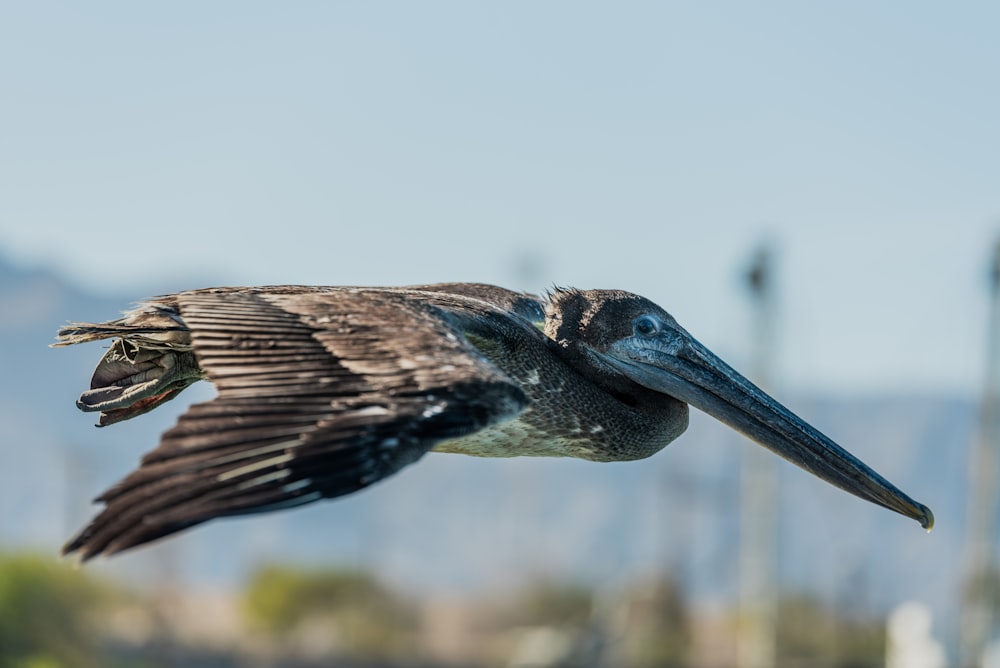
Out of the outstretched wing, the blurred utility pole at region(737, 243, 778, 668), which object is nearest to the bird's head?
the outstretched wing

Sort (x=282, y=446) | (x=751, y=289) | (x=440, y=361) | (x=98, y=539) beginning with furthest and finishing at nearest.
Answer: (x=751, y=289), (x=440, y=361), (x=282, y=446), (x=98, y=539)

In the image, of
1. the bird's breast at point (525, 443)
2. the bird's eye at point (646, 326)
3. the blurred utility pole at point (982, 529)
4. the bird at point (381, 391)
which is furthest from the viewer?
the blurred utility pole at point (982, 529)

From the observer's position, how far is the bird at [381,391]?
221 inches

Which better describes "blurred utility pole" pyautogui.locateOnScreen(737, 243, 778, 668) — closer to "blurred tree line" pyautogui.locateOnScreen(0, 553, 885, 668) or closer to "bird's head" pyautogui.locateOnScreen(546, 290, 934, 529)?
"blurred tree line" pyautogui.locateOnScreen(0, 553, 885, 668)

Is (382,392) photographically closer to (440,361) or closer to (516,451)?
(440,361)

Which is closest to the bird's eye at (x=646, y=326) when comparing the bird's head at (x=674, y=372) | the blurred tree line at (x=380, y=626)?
the bird's head at (x=674, y=372)

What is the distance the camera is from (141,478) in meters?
5.50

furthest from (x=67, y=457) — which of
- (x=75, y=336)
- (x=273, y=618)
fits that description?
(x=75, y=336)

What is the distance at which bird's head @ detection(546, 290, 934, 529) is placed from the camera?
7.20 metres

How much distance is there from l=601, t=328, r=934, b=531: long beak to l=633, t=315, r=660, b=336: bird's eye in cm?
8

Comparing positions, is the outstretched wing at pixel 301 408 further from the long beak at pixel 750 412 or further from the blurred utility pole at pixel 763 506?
the blurred utility pole at pixel 763 506

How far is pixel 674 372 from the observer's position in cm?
754

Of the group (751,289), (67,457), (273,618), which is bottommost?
(273,618)

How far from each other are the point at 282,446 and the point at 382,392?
479 millimetres
